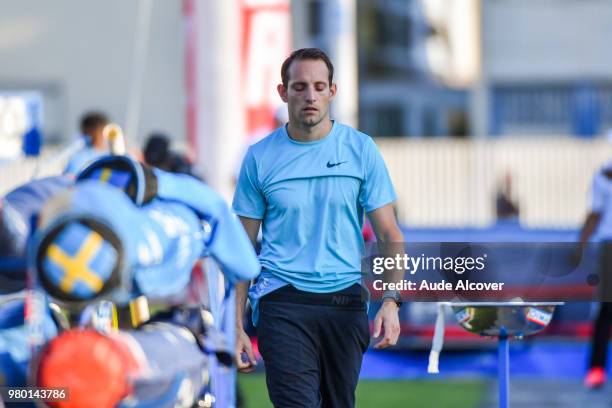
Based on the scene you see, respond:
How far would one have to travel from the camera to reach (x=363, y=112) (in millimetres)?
38688

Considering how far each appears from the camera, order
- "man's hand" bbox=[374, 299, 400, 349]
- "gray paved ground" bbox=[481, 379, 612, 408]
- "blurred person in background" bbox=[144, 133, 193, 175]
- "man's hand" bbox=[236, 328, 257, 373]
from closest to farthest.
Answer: "man's hand" bbox=[374, 299, 400, 349] < "man's hand" bbox=[236, 328, 257, 373] < "blurred person in background" bbox=[144, 133, 193, 175] < "gray paved ground" bbox=[481, 379, 612, 408]

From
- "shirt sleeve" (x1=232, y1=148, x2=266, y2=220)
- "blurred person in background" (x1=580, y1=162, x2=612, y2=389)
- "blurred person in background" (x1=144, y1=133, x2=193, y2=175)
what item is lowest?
"blurred person in background" (x1=580, y1=162, x2=612, y2=389)

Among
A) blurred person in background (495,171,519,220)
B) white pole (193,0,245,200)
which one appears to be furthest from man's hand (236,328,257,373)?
blurred person in background (495,171,519,220)

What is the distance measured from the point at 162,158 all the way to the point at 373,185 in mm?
4217

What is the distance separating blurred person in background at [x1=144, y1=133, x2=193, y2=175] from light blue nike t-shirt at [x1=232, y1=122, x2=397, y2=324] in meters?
3.86

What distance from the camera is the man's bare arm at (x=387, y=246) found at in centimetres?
598

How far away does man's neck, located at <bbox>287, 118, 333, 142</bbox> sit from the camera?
6183mm

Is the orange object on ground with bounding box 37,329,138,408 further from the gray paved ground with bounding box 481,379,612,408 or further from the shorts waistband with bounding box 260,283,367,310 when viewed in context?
the gray paved ground with bounding box 481,379,612,408

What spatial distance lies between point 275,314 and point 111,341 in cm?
210

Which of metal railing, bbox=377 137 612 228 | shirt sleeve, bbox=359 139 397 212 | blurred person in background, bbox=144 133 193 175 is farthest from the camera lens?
metal railing, bbox=377 137 612 228

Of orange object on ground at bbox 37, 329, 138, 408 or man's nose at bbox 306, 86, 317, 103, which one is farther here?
man's nose at bbox 306, 86, 317, 103

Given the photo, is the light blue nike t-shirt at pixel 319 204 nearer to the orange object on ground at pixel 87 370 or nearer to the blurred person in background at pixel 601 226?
the orange object on ground at pixel 87 370

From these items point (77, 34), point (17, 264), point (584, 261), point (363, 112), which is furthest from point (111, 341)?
point (363, 112)

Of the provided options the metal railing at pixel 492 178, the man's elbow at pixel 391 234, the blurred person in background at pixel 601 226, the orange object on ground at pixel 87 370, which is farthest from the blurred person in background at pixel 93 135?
the metal railing at pixel 492 178
